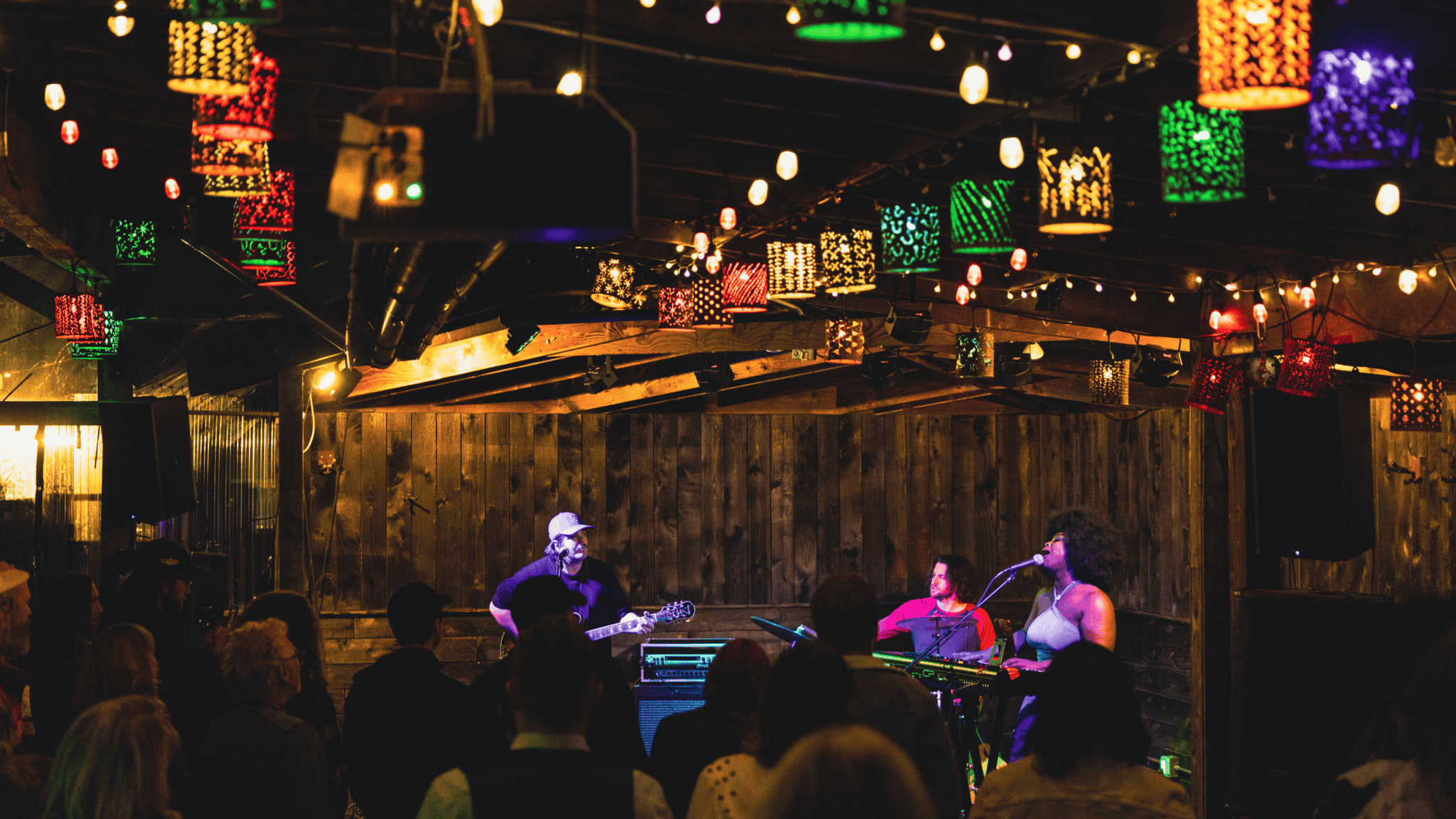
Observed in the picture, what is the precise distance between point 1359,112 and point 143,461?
22.8 ft

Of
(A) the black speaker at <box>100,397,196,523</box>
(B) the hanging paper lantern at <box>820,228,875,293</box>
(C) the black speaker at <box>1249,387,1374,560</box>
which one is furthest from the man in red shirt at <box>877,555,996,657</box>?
(A) the black speaker at <box>100,397,196,523</box>

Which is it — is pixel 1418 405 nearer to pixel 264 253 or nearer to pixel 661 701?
pixel 661 701

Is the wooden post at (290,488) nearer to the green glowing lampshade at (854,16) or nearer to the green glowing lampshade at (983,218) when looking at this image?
the green glowing lampshade at (983,218)

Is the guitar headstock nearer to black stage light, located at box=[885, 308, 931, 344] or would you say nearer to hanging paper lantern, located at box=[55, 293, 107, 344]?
black stage light, located at box=[885, 308, 931, 344]

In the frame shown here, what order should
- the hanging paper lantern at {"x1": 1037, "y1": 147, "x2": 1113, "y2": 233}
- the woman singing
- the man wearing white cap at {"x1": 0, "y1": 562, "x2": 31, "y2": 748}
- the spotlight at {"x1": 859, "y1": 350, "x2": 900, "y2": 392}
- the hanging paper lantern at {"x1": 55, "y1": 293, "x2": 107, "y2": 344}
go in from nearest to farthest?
the hanging paper lantern at {"x1": 1037, "y1": 147, "x2": 1113, "y2": 233} < the man wearing white cap at {"x1": 0, "y1": 562, "x2": 31, "y2": 748} < the woman singing < the hanging paper lantern at {"x1": 55, "y1": 293, "x2": 107, "y2": 344} < the spotlight at {"x1": 859, "y1": 350, "x2": 900, "y2": 392}

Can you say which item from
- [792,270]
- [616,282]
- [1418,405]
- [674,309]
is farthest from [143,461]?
[1418,405]

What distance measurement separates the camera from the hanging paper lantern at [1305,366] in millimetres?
6059

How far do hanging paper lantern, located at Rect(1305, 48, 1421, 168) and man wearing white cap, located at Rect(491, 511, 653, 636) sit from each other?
515 centimetres

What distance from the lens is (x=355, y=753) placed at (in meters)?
3.99

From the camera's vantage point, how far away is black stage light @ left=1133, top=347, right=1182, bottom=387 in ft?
24.3

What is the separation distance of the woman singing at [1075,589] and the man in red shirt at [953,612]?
1255mm

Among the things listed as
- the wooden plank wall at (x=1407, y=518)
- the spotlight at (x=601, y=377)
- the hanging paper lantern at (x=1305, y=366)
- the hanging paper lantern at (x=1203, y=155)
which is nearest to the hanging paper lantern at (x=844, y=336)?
the hanging paper lantern at (x=1305, y=366)

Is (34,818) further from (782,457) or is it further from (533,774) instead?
(782,457)

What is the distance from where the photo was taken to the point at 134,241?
19.8ft
